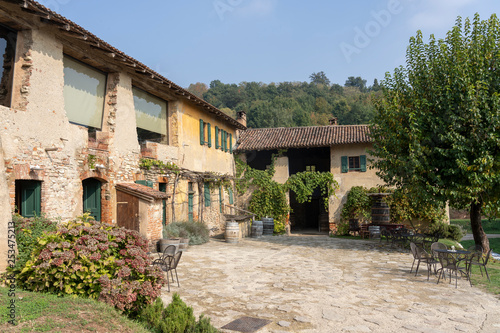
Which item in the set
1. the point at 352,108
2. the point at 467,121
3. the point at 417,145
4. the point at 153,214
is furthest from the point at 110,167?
the point at 352,108

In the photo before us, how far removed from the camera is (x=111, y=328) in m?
4.32

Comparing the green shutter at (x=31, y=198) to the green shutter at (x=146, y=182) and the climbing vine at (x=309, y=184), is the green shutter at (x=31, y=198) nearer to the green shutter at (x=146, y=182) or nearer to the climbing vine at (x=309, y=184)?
the green shutter at (x=146, y=182)

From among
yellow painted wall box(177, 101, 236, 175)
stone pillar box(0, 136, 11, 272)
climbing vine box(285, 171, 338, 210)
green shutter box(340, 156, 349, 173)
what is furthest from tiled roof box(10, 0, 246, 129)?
green shutter box(340, 156, 349, 173)

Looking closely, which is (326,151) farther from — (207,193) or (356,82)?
(356,82)

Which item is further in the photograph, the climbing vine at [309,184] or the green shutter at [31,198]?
the climbing vine at [309,184]

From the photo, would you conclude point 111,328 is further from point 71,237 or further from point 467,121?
point 467,121

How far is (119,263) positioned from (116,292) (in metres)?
0.43

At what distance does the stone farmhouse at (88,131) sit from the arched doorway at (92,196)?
3 centimetres

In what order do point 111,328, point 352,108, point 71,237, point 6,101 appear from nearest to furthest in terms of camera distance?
point 111,328
point 71,237
point 6,101
point 352,108

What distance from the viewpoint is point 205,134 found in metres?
16.9

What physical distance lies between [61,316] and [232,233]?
10823 mm

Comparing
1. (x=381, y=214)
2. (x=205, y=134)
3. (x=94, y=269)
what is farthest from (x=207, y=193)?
(x=94, y=269)

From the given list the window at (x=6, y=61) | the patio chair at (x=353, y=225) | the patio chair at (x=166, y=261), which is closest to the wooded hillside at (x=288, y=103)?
the patio chair at (x=353, y=225)

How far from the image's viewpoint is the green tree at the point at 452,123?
423 inches
